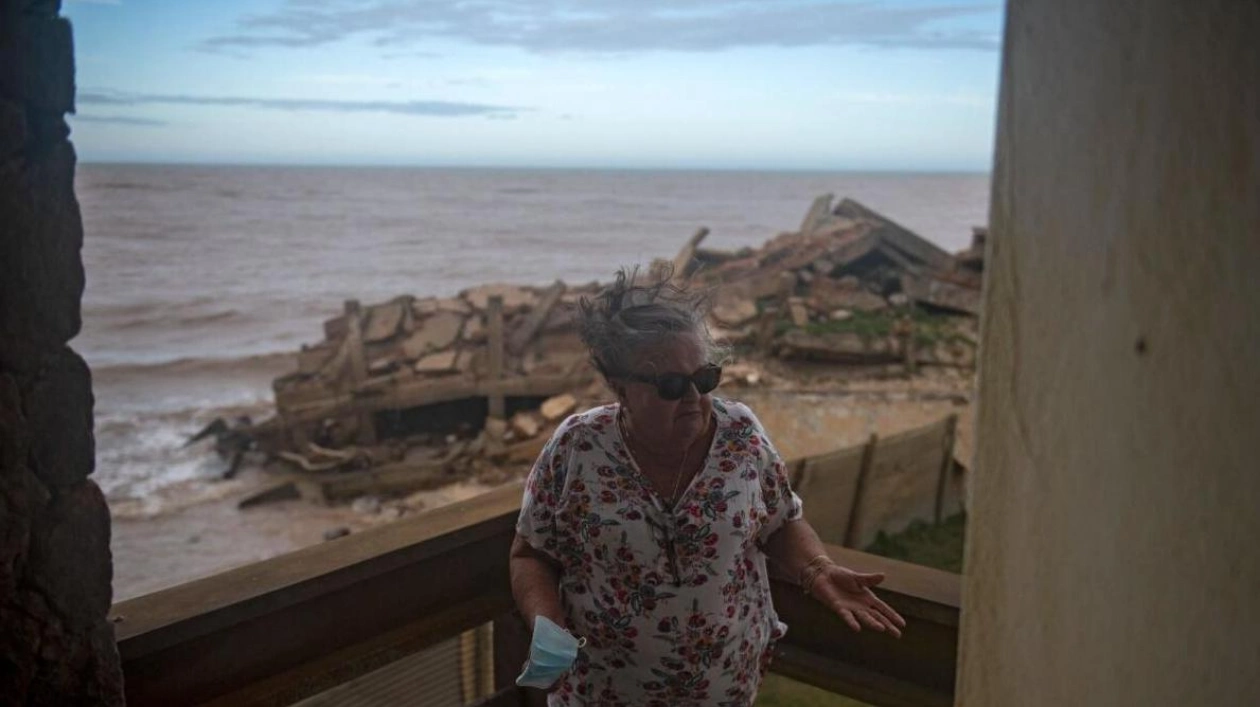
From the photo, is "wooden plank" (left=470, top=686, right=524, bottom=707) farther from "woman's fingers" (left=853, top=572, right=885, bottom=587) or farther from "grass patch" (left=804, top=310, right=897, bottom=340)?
"grass patch" (left=804, top=310, right=897, bottom=340)

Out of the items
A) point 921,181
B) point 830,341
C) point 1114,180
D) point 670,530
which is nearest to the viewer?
point 1114,180

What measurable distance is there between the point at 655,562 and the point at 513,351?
51.2 ft

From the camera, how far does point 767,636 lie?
257 cm

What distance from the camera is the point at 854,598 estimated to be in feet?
7.77

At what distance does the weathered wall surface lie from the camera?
6.39ft

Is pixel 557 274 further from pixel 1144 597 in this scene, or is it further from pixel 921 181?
pixel 921 181

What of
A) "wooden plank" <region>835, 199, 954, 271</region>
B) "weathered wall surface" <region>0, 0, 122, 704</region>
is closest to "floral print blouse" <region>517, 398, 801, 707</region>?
"weathered wall surface" <region>0, 0, 122, 704</region>

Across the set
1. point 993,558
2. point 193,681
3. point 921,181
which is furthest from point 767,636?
point 921,181

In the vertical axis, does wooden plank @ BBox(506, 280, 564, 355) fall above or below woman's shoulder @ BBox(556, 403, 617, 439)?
below

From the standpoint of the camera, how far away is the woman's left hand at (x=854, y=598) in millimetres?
2270

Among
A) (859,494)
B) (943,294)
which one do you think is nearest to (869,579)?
(859,494)

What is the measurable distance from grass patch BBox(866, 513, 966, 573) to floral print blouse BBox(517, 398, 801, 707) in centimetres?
652

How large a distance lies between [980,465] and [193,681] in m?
2.27

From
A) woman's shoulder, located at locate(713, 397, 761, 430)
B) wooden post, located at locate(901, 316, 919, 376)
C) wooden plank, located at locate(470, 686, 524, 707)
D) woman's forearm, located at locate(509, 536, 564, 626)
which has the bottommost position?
wooden post, located at locate(901, 316, 919, 376)
